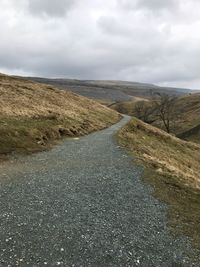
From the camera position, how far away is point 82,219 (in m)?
15.0

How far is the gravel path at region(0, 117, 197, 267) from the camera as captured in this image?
476 inches

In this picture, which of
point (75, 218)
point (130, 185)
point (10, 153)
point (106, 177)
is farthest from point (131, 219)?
point (10, 153)

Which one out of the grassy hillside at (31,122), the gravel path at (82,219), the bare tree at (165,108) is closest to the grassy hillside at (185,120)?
the bare tree at (165,108)

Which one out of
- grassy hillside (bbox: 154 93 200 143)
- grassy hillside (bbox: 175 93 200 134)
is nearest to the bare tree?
grassy hillside (bbox: 154 93 200 143)

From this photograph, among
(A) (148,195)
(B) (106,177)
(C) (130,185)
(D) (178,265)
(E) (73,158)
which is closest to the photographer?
(D) (178,265)

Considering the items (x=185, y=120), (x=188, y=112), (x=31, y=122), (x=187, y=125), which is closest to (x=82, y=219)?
(x=31, y=122)

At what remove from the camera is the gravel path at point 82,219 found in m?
12.1

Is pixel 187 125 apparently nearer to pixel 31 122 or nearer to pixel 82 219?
pixel 31 122

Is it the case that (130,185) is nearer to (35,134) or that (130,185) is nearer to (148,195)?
(148,195)

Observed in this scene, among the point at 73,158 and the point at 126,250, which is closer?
the point at 126,250

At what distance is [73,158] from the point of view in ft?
91.8

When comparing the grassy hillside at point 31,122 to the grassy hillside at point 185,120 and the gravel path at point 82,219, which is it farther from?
the grassy hillside at point 185,120

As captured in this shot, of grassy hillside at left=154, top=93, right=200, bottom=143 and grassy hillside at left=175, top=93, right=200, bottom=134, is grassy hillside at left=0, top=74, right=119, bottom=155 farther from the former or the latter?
grassy hillside at left=175, top=93, right=200, bottom=134

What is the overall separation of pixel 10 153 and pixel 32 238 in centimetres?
1584
